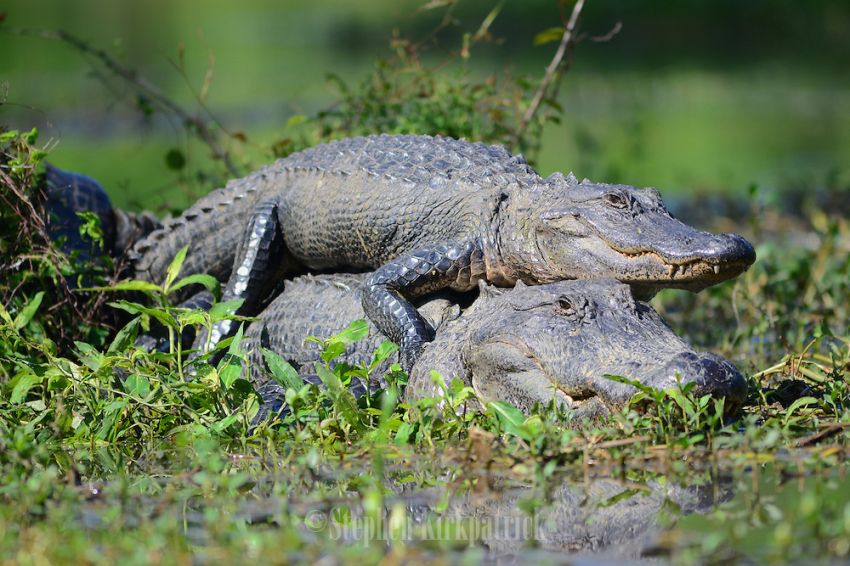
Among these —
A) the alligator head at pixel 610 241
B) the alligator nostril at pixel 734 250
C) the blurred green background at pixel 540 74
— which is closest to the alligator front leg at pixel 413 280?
the alligator head at pixel 610 241

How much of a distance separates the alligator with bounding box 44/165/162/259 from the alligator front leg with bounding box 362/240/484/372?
1.65 m

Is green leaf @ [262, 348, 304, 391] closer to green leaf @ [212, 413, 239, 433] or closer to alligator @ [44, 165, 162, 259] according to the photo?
green leaf @ [212, 413, 239, 433]

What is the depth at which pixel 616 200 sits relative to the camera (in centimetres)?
455

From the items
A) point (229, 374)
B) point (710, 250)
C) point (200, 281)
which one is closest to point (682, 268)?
point (710, 250)

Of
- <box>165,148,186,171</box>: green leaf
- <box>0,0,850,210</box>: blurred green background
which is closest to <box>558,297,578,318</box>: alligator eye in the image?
<box>165,148,186,171</box>: green leaf

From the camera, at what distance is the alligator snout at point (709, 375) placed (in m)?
3.76

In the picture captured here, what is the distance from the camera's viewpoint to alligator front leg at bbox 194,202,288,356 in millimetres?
5438

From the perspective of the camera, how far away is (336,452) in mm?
3926

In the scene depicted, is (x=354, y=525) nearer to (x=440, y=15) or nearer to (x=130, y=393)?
(x=130, y=393)

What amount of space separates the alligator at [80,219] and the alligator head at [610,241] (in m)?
2.17

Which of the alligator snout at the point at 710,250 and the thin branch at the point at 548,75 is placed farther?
the thin branch at the point at 548,75

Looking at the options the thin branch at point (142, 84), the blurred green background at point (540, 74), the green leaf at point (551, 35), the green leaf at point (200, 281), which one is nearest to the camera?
the green leaf at point (200, 281)

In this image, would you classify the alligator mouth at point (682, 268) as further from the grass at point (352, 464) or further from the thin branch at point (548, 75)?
the thin branch at point (548, 75)

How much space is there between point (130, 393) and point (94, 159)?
10128 millimetres
